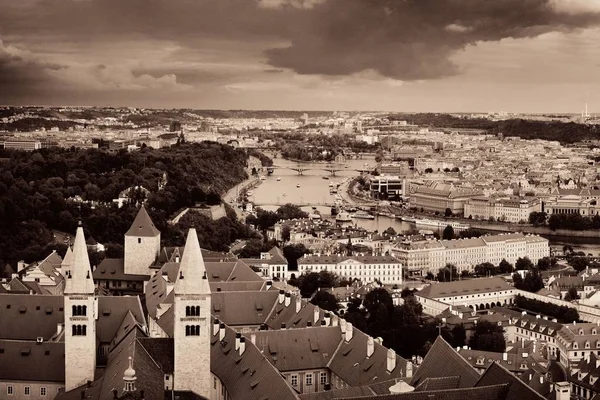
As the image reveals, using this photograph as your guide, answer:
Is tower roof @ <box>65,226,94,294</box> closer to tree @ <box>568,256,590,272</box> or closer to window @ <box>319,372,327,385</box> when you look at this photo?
window @ <box>319,372,327,385</box>

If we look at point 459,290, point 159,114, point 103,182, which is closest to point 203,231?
point 103,182

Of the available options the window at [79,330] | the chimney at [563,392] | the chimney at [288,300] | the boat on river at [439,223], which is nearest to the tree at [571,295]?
the chimney at [288,300]

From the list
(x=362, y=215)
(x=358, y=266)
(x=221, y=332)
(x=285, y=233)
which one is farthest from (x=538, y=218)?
(x=221, y=332)

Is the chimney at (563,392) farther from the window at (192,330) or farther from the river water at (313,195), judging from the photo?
the river water at (313,195)

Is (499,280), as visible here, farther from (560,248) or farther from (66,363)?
(66,363)

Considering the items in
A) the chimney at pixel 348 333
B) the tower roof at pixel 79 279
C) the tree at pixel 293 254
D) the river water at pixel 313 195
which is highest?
the tower roof at pixel 79 279

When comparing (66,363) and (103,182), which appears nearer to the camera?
(66,363)
